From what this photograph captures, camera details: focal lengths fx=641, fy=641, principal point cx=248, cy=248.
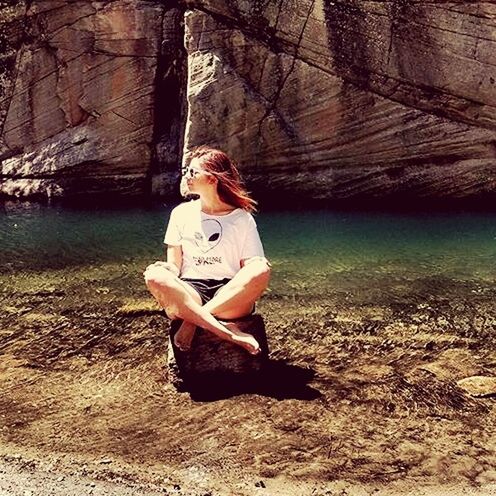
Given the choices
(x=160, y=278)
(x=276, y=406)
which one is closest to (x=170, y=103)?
(x=160, y=278)

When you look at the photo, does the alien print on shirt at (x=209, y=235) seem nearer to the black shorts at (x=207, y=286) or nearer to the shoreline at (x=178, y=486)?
the black shorts at (x=207, y=286)

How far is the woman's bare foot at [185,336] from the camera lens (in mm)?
5809

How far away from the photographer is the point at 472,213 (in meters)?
20.7

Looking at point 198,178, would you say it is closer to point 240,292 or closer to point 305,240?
point 240,292

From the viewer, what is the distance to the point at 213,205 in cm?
613

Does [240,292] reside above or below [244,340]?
above

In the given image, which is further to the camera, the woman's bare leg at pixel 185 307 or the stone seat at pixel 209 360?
the stone seat at pixel 209 360

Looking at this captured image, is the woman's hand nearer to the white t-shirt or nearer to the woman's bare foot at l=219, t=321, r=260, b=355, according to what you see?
the white t-shirt

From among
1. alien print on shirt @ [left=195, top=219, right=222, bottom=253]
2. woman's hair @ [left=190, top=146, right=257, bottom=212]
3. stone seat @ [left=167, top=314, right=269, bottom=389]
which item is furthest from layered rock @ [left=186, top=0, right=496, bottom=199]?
stone seat @ [left=167, top=314, right=269, bottom=389]

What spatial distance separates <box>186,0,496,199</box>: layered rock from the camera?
2111cm

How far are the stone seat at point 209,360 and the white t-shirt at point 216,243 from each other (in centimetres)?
51

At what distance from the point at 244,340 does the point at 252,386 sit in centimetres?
46

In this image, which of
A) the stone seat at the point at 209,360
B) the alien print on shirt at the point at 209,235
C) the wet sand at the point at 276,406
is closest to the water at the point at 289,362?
the wet sand at the point at 276,406

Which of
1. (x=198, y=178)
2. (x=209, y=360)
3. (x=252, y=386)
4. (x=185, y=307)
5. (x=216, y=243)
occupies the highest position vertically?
(x=198, y=178)
